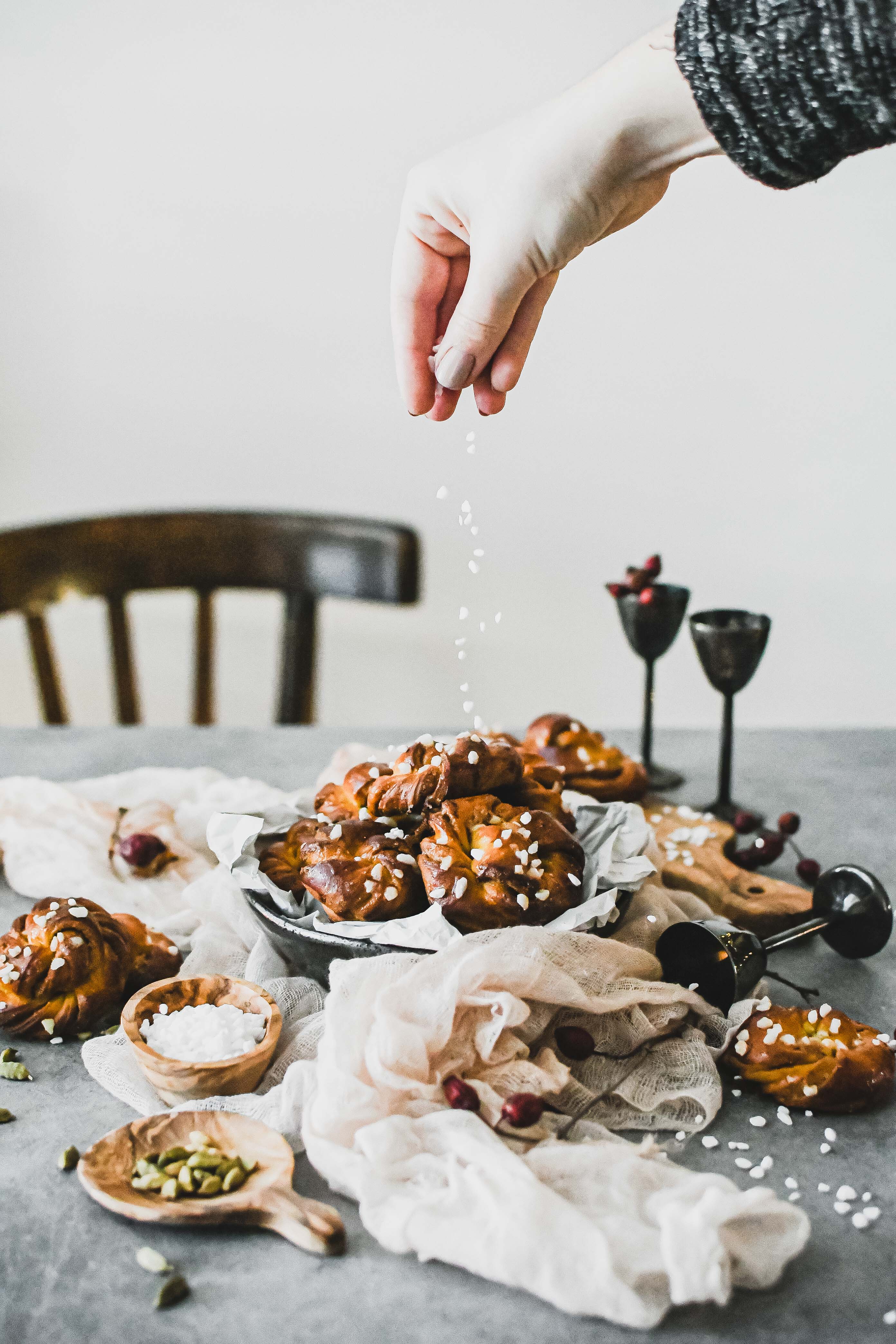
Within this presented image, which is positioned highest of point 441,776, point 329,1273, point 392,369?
point 392,369

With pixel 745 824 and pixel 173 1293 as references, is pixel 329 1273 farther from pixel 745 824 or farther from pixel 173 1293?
pixel 745 824

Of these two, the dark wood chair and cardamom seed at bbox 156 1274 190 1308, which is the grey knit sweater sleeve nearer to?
cardamom seed at bbox 156 1274 190 1308

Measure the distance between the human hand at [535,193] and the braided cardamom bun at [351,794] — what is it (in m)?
0.45

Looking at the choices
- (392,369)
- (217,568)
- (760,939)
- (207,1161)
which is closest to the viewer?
(207,1161)

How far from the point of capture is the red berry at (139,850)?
152 cm

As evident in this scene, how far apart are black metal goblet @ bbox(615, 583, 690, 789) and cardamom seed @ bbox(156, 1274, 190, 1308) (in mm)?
1210

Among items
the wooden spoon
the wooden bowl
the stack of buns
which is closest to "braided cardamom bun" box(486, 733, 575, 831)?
the stack of buns

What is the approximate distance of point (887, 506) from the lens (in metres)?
3.38

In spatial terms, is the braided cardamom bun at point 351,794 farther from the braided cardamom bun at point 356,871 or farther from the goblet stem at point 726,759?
the goblet stem at point 726,759

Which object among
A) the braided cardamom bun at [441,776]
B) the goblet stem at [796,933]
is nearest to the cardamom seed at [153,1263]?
the braided cardamom bun at [441,776]

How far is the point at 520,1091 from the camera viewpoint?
1039mm

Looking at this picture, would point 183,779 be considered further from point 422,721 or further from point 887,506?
point 887,506

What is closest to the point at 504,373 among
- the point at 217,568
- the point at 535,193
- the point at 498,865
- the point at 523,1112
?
the point at 535,193

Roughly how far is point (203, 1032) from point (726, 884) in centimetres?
75
